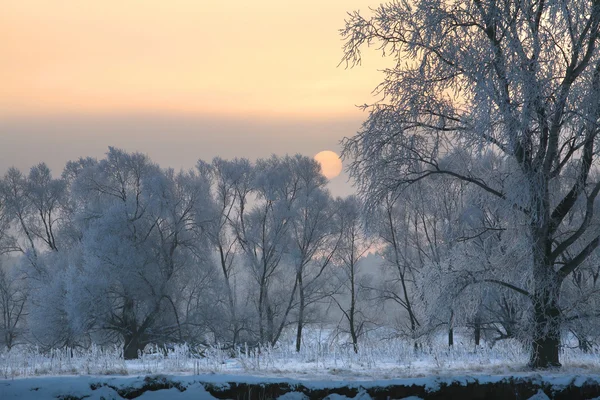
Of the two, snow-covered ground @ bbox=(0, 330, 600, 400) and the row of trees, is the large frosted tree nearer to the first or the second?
snow-covered ground @ bbox=(0, 330, 600, 400)

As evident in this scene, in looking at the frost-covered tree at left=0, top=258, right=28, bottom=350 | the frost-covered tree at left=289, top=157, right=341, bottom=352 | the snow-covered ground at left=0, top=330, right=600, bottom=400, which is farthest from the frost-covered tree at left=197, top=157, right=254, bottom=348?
the snow-covered ground at left=0, top=330, right=600, bottom=400

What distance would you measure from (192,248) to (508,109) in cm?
1799

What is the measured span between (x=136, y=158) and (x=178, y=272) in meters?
5.22

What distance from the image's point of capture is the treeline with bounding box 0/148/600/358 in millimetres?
22578

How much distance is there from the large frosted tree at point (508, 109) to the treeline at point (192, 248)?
2654 millimetres

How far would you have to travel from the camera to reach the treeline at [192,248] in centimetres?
2258

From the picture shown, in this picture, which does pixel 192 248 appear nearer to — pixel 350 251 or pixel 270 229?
pixel 270 229

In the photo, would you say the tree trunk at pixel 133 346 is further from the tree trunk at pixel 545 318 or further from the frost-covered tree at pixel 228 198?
the tree trunk at pixel 545 318

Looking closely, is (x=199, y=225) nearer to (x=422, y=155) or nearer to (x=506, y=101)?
(x=422, y=155)

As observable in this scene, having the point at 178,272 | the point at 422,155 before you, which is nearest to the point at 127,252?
the point at 178,272

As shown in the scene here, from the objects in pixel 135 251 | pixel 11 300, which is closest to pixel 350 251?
pixel 135 251

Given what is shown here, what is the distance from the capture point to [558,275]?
1120 cm

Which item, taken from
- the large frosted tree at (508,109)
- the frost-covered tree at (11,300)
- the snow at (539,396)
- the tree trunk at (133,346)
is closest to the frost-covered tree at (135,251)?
the tree trunk at (133,346)

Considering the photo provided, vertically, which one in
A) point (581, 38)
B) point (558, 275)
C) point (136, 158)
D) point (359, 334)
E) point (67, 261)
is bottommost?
point (359, 334)
